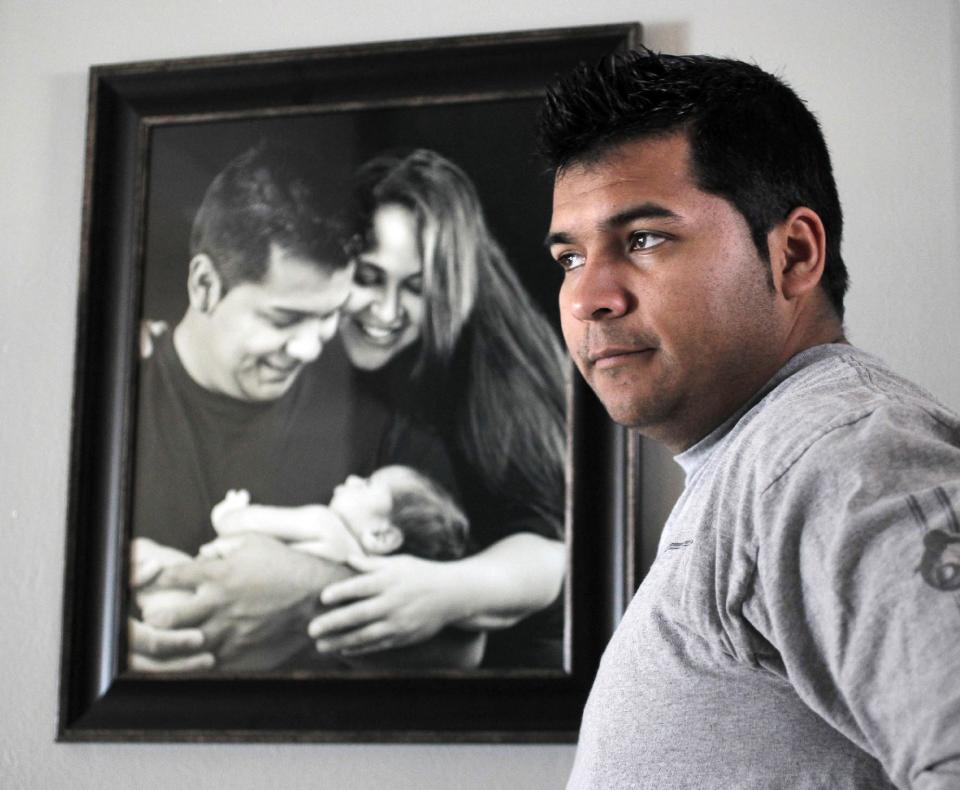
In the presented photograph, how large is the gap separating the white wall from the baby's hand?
268 mm

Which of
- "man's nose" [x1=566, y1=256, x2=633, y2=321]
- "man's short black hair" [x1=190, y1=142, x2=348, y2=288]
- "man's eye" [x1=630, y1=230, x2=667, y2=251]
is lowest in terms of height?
"man's nose" [x1=566, y1=256, x2=633, y2=321]

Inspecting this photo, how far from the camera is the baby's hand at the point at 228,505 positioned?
1.80 meters

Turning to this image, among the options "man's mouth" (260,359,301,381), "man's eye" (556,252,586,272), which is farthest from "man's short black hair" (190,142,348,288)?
"man's eye" (556,252,586,272)

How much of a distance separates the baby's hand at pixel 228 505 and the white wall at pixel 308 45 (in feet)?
0.88

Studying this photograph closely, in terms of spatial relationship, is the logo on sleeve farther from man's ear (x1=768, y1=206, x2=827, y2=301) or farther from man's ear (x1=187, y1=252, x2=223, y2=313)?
man's ear (x1=187, y1=252, x2=223, y2=313)

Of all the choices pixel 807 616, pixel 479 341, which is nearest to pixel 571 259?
pixel 807 616

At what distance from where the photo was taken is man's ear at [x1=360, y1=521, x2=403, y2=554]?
1.74m

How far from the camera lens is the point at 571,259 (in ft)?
3.30

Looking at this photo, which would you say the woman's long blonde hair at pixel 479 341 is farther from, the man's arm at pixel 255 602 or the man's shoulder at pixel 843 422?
the man's shoulder at pixel 843 422

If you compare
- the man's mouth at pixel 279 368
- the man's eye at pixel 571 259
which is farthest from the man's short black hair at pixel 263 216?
the man's eye at pixel 571 259

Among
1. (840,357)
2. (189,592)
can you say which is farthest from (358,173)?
(840,357)

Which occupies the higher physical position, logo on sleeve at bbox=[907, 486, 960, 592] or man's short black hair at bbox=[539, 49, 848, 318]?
man's short black hair at bbox=[539, 49, 848, 318]

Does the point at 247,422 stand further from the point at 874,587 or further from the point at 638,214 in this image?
the point at 874,587

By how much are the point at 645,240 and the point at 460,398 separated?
0.89 m
